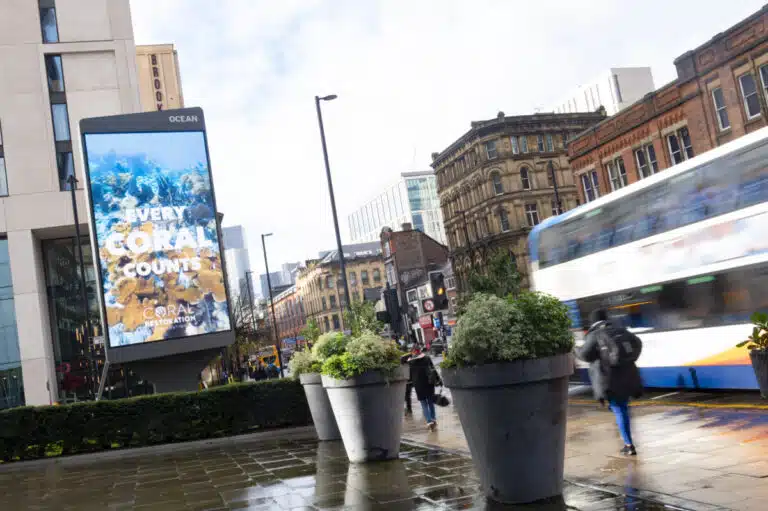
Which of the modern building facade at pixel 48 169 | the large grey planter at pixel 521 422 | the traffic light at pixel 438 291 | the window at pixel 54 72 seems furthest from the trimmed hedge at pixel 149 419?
the window at pixel 54 72

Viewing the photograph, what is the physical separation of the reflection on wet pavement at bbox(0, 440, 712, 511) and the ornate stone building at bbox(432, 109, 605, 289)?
59309mm

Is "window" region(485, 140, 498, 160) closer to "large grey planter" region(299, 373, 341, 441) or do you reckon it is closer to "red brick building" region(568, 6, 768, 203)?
"red brick building" region(568, 6, 768, 203)

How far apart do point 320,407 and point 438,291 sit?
6.54 metres

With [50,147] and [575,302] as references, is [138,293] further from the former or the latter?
[50,147]

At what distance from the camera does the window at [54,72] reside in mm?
45406

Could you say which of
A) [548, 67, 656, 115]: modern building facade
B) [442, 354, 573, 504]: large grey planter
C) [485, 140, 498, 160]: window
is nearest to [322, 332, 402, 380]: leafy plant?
[442, 354, 573, 504]: large grey planter

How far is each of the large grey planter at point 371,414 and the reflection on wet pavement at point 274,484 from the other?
0.25m

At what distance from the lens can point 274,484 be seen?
9.77 m

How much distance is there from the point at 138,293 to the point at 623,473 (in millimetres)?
18286

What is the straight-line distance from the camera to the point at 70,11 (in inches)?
1813

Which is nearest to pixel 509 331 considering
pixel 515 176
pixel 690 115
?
pixel 690 115

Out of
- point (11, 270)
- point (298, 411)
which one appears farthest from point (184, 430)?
point (11, 270)

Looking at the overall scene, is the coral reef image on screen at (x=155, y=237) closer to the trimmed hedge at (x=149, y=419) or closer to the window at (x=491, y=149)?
the trimmed hedge at (x=149, y=419)

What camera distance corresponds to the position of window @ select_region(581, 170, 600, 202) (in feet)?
165
